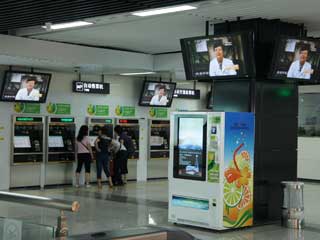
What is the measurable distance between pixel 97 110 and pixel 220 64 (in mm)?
7431

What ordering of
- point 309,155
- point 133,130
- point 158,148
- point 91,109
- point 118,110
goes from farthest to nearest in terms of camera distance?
1. point 158,148
2. point 309,155
3. point 133,130
4. point 118,110
5. point 91,109

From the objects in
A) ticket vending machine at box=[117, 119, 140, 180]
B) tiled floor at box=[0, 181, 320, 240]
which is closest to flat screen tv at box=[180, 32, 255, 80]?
tiled floor at box=[0, 181, 320, 240]

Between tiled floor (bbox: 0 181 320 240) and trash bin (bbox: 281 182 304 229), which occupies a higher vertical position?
trash bin (bbox: 281 182 304 229)

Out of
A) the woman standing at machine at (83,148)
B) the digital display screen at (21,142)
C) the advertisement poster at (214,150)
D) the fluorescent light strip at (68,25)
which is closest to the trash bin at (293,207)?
the advertisement poster at (214,150)

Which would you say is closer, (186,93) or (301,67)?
(301,67)

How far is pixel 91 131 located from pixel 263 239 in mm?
8320

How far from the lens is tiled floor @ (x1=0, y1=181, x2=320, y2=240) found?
879cm

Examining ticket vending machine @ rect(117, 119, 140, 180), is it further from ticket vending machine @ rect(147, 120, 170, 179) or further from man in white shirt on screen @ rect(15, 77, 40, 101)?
man in white shirt on screen @ rect(15, 77, 40, 101)

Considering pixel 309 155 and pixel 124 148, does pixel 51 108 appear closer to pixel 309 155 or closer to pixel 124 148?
pixel 124 148

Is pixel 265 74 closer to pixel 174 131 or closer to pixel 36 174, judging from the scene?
pixel 174 131

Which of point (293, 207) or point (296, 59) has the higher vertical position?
point (296, 59)

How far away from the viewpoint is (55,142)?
49.3 ft

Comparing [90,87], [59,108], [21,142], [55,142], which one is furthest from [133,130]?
Answer: [21,142]

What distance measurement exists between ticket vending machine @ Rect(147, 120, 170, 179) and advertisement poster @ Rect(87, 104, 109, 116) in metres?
1.70
